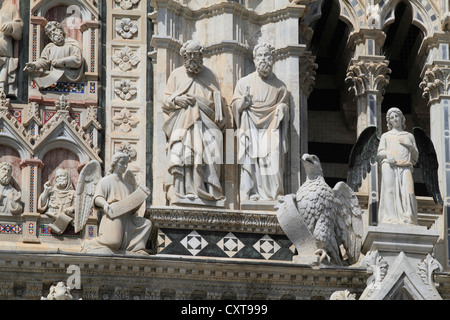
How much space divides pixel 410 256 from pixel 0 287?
5.66 metres

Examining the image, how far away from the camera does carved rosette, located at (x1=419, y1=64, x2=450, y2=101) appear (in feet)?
123

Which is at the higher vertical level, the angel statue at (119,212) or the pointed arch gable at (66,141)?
the pointed arch gable at (66,141)

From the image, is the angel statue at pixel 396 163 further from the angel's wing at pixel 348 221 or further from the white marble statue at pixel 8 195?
the white marble statue at pixel 8 195

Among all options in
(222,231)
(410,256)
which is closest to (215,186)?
(222,231)

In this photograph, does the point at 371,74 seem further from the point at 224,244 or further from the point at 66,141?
the point at 66,141

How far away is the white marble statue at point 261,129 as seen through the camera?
35.0 metres

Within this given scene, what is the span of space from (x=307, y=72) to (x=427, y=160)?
2644mm

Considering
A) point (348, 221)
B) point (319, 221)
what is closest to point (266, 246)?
point (319, 221)

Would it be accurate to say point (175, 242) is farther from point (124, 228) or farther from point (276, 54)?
point (276, 54)

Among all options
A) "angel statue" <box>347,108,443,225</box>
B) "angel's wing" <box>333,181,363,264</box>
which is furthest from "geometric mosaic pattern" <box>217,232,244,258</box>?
"angel statue" <box>347,108,443,225</box>

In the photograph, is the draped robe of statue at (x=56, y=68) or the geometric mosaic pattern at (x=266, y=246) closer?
the geometric mosaic pattern at (x=266, y=246)

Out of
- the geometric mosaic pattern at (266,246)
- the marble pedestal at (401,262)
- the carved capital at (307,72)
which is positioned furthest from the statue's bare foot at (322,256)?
the carved capital at (307,72)

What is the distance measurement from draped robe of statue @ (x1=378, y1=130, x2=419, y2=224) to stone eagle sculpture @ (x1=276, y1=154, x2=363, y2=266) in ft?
1.57

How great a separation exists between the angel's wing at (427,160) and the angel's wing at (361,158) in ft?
2.03
